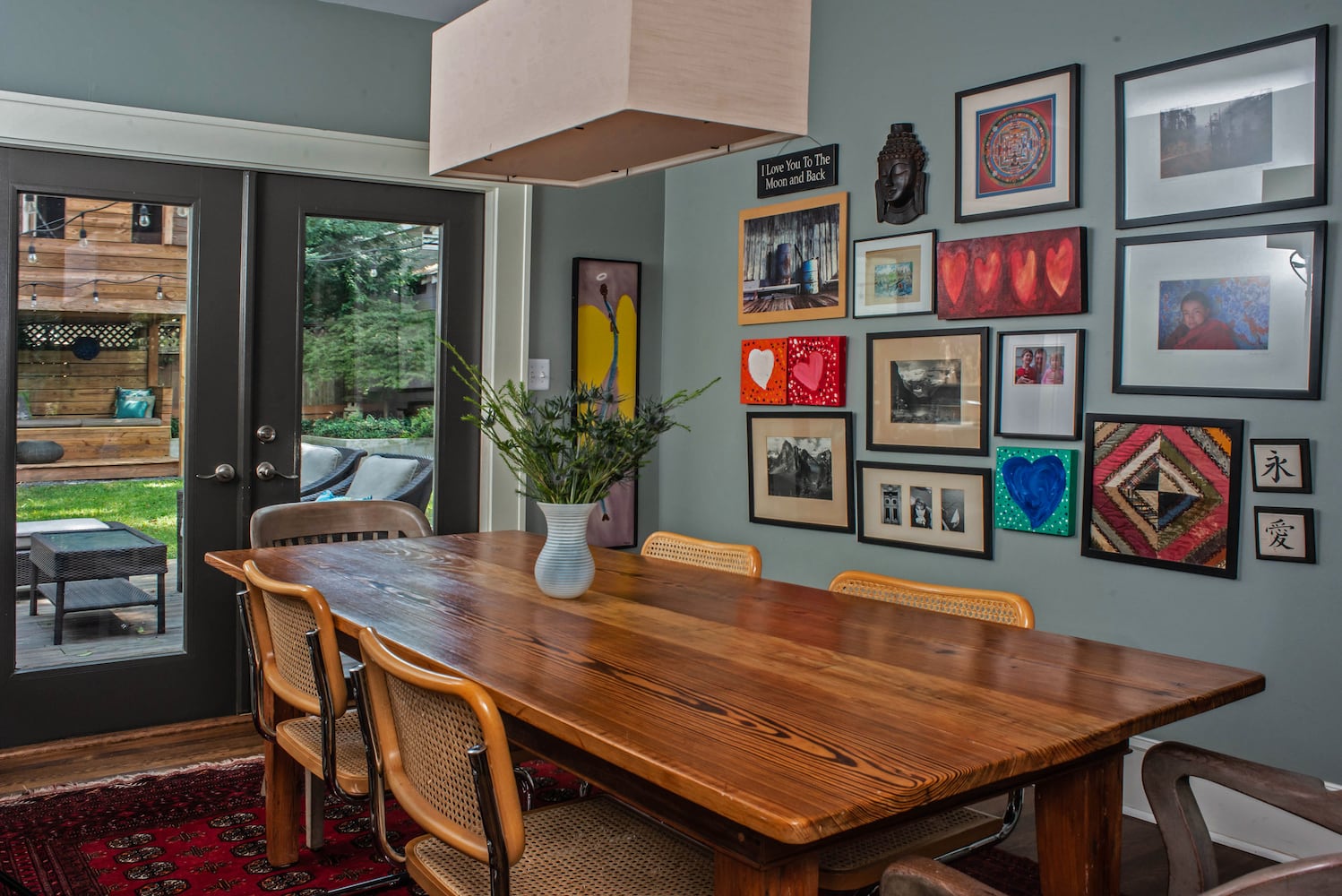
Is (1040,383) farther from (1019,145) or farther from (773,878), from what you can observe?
(773,878)

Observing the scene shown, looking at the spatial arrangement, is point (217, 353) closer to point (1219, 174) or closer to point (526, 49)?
point (526, 49)

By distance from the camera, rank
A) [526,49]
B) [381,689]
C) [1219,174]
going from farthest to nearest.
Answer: [1219,174], [526,49], [381,689]

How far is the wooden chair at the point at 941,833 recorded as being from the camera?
66.9 inches

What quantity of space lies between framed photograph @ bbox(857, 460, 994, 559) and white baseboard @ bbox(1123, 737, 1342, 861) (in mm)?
888

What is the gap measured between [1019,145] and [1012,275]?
400 mm

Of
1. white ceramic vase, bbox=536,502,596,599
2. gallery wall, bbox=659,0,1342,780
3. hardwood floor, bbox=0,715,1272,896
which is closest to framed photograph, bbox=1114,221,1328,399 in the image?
gallery wall, bbox=659,0,1342,780

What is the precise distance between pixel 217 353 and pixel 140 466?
1.56 feet

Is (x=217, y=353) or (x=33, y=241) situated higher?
(x=33, y=241)

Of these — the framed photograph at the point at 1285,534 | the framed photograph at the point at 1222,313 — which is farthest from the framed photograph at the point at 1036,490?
the framed photograph at the point at 1285,534

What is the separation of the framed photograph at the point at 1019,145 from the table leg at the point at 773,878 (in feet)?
8.13

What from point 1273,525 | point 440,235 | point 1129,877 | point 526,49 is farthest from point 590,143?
point 440,235

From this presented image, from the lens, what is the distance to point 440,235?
4.36m

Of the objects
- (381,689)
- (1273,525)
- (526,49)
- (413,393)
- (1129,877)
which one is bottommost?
(1129,877)

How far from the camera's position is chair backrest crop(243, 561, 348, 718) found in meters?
2.04
